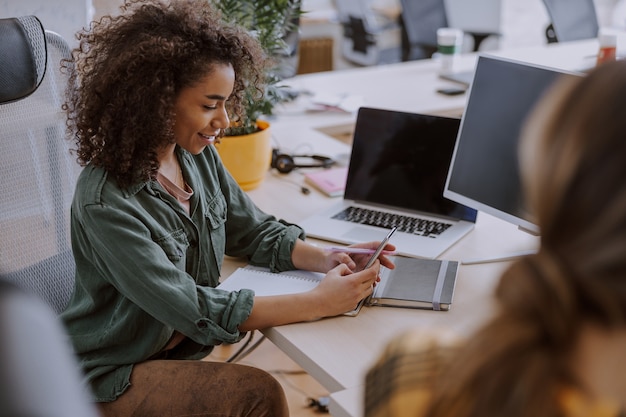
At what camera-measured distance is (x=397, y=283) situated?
146cm

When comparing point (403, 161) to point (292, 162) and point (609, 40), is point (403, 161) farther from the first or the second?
point (609, 40)

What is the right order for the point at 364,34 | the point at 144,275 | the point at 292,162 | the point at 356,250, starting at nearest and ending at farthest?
the point at 144,275
the point at 356,250
the point at 292,162
the point at 364,34

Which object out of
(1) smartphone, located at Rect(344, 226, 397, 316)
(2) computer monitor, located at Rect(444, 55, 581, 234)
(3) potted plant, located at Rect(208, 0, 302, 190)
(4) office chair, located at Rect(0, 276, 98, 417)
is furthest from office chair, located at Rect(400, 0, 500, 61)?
(4) office chair, located at Rect(0, 276, 98, 417)

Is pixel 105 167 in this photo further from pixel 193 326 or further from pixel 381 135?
pixel 381 135

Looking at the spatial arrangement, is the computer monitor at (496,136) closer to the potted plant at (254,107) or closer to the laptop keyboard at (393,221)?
the laptop keyboard at (393,221)

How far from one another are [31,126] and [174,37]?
355 millimetres

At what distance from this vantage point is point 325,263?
1.52m

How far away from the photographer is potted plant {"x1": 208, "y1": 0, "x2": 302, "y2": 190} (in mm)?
1938

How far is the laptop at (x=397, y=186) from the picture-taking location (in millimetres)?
1692

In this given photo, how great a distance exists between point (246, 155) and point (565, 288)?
1432mm

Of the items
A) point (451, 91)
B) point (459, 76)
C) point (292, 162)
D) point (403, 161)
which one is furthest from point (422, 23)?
point (403, 161)

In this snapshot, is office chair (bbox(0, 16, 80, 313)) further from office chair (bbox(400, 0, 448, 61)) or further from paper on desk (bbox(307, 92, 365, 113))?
office chair (bbox(400, 0, 448, 61))

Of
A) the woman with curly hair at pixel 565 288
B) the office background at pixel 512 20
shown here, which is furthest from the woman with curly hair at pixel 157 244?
the office background at pixel 512 20

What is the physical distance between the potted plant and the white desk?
68 millimetres
